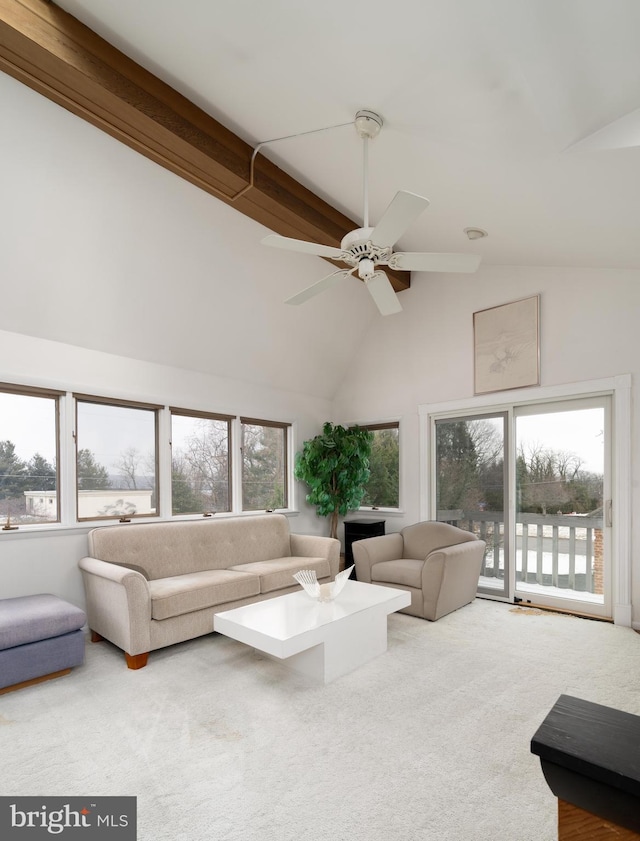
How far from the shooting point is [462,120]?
2.43 meters

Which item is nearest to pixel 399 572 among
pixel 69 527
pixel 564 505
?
pixel 564 505

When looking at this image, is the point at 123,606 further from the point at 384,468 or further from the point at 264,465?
the point at 384,468

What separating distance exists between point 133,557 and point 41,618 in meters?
0.98

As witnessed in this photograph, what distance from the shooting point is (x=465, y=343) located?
17.7ft

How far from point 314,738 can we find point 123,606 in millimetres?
1609

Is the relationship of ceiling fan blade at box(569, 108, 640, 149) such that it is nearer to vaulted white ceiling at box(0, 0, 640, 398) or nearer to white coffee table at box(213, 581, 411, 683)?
vaulted white ceiling at box(0, 0, 640, 398)

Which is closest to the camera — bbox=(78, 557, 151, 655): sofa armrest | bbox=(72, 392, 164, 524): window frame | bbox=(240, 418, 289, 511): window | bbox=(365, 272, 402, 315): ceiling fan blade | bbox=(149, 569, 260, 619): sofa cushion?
bbox=(365, 272, 402, 315): ceiling fan blade

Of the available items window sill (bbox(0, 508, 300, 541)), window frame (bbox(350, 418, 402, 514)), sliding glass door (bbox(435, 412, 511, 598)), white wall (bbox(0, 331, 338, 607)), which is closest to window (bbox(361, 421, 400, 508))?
window frame (bbox(350, 418, 402, 514))

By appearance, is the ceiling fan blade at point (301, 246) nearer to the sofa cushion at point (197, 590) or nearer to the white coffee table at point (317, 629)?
the white coffee table at point (317, 629)

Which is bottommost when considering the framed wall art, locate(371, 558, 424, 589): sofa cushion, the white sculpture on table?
locate(371, 558, 424, 589): sofa cushion

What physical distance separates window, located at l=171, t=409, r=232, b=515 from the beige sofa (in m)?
0.49

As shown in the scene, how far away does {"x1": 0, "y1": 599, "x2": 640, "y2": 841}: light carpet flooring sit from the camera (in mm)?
1889

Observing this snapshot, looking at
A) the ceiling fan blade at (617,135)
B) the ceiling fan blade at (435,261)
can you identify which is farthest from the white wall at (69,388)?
the ceiling fan blade at (617,135)

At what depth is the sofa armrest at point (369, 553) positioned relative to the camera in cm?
472
